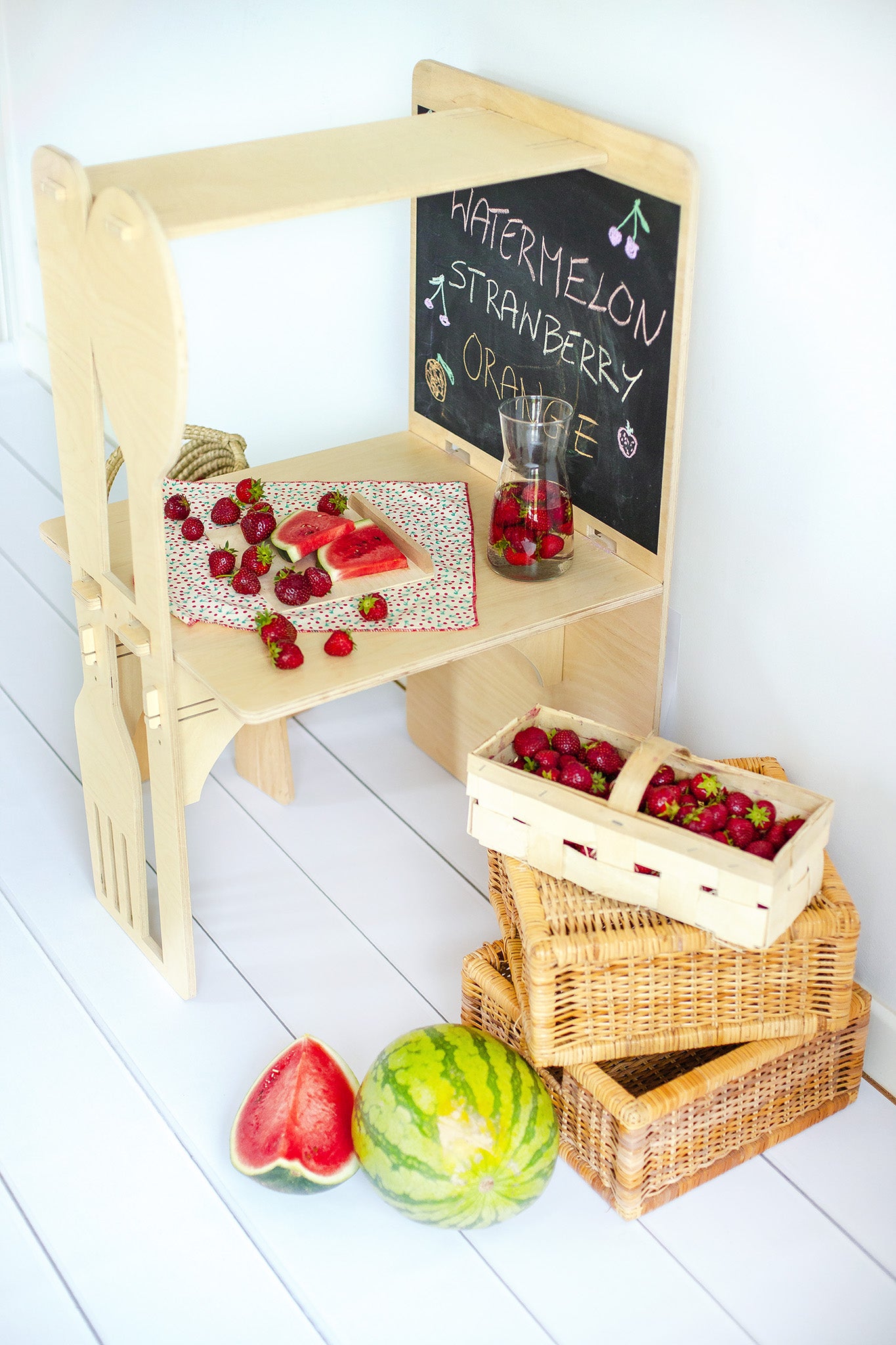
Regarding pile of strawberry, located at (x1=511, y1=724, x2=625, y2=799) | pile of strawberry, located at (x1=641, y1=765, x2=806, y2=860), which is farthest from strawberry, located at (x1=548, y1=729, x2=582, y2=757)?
pile of strawberry, located at (x1=641, y1=765, x2=806, y2=860)

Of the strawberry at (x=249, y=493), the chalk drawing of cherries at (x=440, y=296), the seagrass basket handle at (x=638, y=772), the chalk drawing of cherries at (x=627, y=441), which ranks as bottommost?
the seagrass basket handle at (x=638, y=772)

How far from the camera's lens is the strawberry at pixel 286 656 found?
2.18 m

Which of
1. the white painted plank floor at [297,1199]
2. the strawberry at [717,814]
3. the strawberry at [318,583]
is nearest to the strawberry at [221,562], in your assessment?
the strawberry at [318,583]

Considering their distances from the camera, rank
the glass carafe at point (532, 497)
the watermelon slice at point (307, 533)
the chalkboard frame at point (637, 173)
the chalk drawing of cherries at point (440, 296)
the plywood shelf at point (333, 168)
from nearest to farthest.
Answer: the plywood shelf at point (333, 168), the chalkboard frame at point (637, 173), the glass carafe at point (532, 497), the watermelon slice at point (307, 533), the chalk drawing of cherries at point (440, 296)

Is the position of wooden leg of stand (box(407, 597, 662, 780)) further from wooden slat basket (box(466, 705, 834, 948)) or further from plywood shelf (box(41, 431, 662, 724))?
wooden slat basket (box(466, 705, 834, 948))

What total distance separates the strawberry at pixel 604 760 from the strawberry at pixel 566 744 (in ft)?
0.07

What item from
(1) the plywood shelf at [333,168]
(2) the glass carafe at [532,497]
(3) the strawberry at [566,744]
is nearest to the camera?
(1) the plywood shelf at [333,168]

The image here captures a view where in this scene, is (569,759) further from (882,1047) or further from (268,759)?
(268,759)

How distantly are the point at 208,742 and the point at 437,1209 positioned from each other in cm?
85

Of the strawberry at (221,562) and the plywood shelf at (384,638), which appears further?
the strawberry at (221,562)

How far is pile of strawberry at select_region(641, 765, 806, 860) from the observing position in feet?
6.71

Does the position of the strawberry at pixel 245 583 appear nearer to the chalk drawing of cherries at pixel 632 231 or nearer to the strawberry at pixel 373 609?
the strawberry at pixel 373 609

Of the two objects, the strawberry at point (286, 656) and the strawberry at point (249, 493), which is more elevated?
the strawberry at point (249, 493)

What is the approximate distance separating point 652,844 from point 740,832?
0.14 metres
